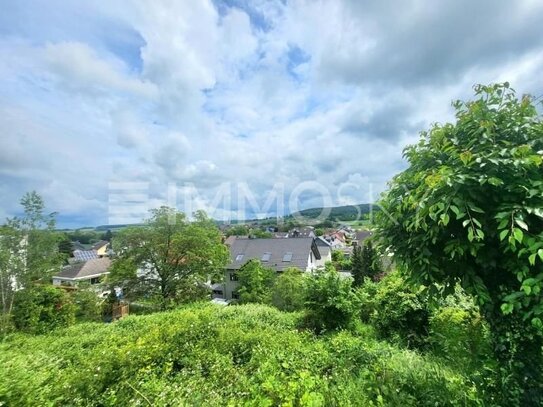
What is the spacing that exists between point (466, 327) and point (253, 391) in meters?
4.61

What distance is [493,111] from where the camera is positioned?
8.19 ft

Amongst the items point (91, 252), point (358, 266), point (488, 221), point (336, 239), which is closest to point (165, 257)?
point (488, 221)

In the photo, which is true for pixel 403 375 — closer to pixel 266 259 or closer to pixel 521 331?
pixel 521 331

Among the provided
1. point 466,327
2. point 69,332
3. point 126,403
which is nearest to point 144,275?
point 69,332

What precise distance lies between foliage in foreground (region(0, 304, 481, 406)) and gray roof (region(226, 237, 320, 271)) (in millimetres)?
21881

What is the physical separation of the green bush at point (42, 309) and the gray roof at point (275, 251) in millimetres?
15629

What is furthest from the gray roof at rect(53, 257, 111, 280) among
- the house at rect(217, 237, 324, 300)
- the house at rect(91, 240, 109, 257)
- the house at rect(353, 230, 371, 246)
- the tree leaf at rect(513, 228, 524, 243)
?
the tree leaf at rect(513, 228, 524, 243)

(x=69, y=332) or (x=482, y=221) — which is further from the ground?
(x=482, y=221)

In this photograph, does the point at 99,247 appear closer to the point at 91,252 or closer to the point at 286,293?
the point at 91,252

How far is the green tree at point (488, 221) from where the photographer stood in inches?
75.3

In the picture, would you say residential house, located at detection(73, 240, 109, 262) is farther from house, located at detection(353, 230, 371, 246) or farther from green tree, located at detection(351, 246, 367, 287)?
house, located at detection(353, 230, 371, 246)

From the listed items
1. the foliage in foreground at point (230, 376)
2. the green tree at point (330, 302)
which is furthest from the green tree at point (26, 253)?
the green tree at point (330, 302)

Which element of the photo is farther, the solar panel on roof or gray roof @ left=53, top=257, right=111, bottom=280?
the solar panel on roof

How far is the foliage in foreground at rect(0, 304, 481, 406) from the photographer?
245 cm
